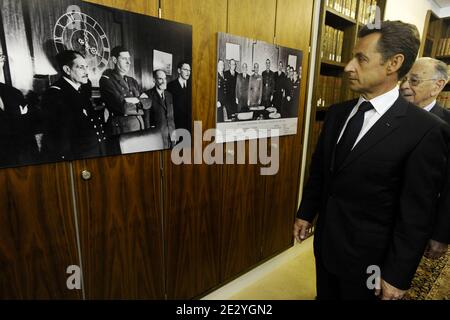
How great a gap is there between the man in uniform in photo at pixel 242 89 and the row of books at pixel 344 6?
1.08 meters

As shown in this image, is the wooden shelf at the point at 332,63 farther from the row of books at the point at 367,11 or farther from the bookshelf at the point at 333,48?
the row of books at the point at 367,11

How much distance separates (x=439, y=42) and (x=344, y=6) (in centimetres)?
264

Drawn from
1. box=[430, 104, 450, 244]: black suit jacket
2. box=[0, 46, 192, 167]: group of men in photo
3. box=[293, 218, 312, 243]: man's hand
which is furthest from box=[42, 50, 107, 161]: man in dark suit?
box=[430, 104, 450, 244]: black suit jacket

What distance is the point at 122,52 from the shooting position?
1.14 metres

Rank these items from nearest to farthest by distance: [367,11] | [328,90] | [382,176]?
1. [382,176]
2. [328,90]
3. [367,11]

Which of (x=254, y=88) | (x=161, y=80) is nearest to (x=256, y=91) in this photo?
(x=254, y=88)

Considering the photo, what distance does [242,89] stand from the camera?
1.67 m

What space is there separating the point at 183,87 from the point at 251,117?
0.56m

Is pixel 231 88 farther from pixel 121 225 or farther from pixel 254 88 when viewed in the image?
pixel 121 225

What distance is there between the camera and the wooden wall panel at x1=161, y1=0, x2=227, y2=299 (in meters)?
1.40

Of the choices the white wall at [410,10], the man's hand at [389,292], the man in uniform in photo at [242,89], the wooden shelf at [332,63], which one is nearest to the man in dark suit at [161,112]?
the man in uniform in photo at [242,89]

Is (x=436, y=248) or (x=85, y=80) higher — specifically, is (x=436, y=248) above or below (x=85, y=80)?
below

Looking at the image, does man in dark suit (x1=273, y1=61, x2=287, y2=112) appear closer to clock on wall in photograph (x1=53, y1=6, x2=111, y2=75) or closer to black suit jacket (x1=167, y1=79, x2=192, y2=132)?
black suit jacket (x1=167, y1=79, x2=192, y2=132)

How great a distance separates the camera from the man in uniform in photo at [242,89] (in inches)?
64.5
